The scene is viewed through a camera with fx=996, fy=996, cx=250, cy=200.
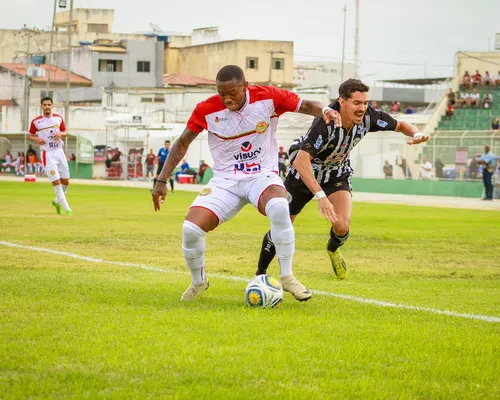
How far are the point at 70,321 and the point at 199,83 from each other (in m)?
87.8

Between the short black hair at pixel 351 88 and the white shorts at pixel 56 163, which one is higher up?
the short black hair at pixel 351 88

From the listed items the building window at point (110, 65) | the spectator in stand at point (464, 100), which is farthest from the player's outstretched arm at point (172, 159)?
the building window at point (110, 65)

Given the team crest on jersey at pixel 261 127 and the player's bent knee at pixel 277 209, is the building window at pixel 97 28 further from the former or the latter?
the player's bent knee at pixel 277 209

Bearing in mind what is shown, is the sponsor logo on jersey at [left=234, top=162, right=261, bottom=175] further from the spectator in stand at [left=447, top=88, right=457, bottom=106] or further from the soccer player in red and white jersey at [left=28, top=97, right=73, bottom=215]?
the spectator in stand at [left=447, top=88, right=457, bottom=106]

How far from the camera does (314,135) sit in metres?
9.39

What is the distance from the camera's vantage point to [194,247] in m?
8.36

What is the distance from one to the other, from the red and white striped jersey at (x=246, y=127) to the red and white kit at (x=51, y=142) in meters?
14.5

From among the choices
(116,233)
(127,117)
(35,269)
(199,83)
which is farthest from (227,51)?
(35,269)

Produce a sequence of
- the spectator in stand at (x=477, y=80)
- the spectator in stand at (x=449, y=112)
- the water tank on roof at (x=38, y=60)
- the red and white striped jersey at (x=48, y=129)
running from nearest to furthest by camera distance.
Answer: the red and white striped jersey at (x=48, y=129), the spectator in stand at (x=449, y=112), the spectator in stand at (x=477, y=80), the water tank on roof at (x=38, y=60)

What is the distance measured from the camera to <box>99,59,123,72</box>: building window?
310 ft

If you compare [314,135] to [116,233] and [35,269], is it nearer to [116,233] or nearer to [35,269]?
[35,269]

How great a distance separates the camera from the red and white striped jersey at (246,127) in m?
8.54

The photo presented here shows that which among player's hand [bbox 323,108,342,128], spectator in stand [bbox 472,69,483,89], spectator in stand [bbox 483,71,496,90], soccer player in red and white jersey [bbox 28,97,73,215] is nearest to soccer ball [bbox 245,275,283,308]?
player's hand [bbox 323,108,342,128]

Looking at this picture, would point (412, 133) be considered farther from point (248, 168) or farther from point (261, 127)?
point (248, 168)
